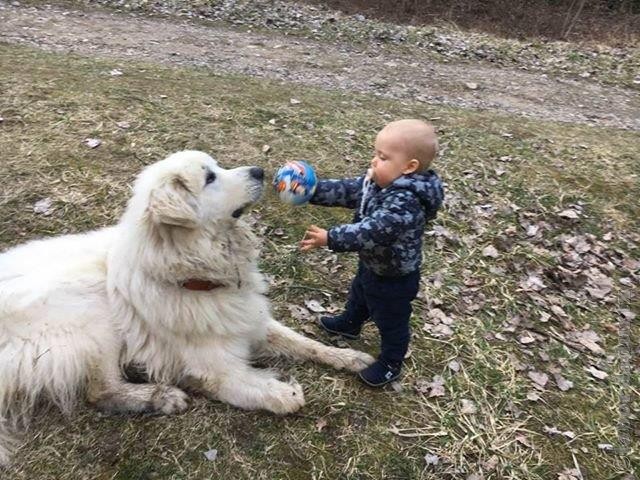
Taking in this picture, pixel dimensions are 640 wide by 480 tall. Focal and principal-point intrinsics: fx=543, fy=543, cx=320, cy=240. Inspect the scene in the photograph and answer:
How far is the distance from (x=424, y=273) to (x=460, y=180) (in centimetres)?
188

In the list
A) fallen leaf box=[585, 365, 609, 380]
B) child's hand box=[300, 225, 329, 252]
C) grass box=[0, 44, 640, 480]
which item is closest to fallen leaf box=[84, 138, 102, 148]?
grass box=[0, 44, 640, 480]

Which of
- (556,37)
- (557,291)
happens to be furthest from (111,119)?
(556,37)

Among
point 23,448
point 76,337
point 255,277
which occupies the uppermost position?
point 255,277

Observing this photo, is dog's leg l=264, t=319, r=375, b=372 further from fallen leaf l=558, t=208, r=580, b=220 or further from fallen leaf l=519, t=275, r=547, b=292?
fallen leaf l=558, t=208, r=580, b=220

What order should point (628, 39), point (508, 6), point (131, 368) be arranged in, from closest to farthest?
point (131, 368) → point (628, 39) → point (508, 6)

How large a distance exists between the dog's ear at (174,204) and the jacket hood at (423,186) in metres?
1.14

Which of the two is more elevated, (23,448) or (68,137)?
(68,137)

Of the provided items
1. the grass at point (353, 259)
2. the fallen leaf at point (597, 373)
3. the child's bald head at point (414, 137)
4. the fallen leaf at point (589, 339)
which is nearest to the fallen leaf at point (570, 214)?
the grass at point (353, 259)

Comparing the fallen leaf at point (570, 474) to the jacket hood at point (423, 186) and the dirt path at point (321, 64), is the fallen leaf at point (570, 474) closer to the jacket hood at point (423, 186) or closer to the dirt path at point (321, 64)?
the jacket hood at point (423, 186)

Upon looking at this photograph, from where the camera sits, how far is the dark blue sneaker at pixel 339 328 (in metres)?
4.10

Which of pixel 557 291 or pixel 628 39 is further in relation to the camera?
pixel 628 39

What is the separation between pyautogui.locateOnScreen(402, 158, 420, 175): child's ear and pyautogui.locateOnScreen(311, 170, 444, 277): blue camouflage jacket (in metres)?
0.03

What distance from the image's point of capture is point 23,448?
10.5 ft

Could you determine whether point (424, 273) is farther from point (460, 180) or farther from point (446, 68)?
point (446, 68)
